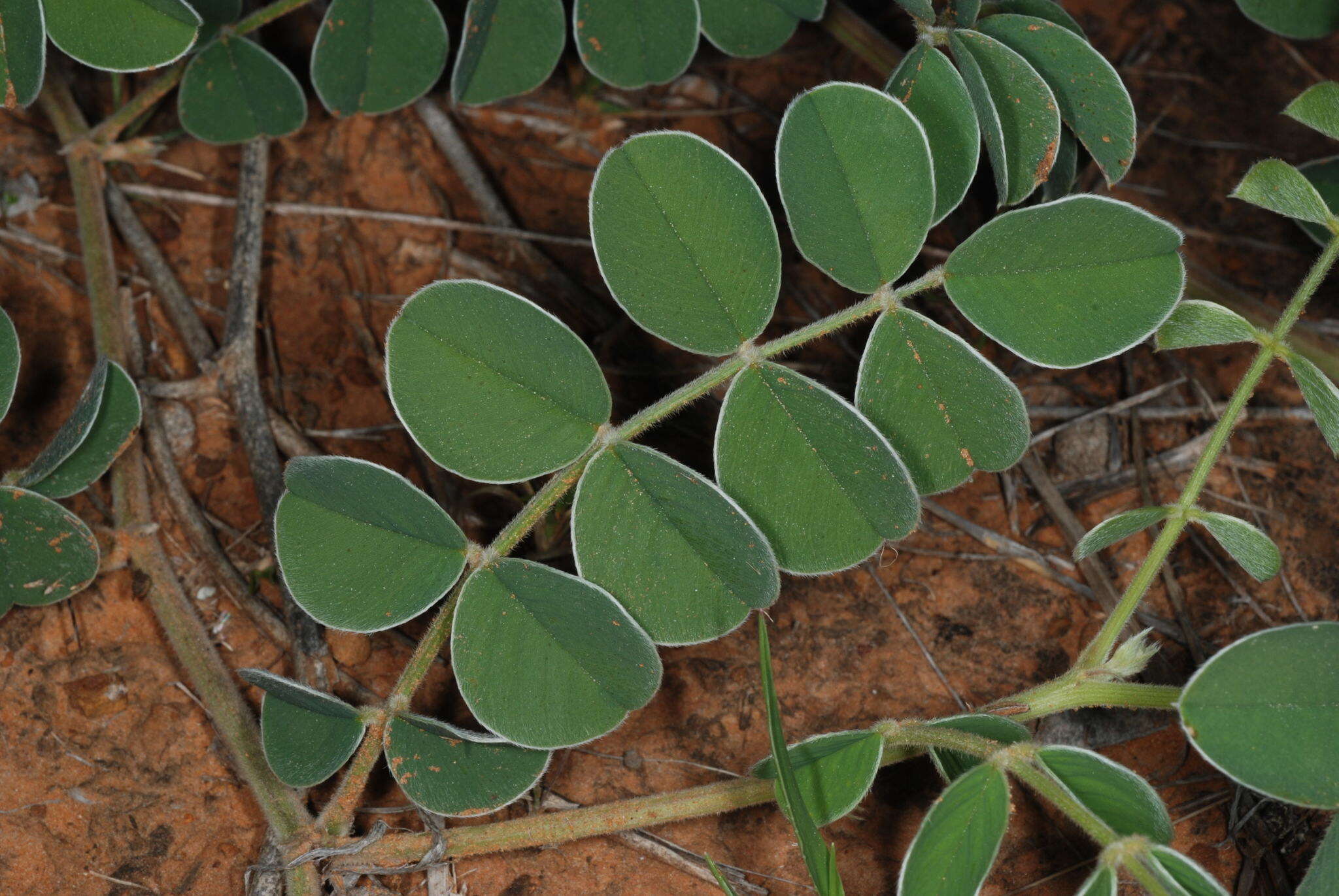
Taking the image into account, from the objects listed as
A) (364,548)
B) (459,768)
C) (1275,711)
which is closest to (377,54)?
(364,548)

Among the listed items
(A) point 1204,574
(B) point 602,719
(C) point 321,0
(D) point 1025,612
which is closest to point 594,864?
(B) point 602,719

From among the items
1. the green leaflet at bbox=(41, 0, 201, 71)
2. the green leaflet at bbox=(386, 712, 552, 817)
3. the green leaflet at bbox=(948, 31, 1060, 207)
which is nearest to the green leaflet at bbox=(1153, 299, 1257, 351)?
the green leaflet at bbox=(948, 31, 1060, 207)

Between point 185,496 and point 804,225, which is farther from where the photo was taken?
point 185,496

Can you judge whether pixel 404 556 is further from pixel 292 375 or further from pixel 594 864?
pixel 292 375

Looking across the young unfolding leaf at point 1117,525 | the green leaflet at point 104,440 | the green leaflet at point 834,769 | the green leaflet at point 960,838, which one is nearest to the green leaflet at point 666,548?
the green leaflet at point 834,769

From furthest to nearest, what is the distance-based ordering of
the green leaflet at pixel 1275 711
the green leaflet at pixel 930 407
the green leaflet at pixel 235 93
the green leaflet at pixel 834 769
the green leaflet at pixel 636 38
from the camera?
the green leaflet at pixel 235 93
the green leaflet at pixel 636 38
the green leaflet at pixel 930 407
the green leaflet at pixel 834 769
the green leaflet at pixel 1275 711

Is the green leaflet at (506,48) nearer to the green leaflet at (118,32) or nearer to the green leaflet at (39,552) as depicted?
the green leaflet at (118,32)

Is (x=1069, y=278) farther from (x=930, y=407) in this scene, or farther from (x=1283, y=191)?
(x=1283, y=191)
